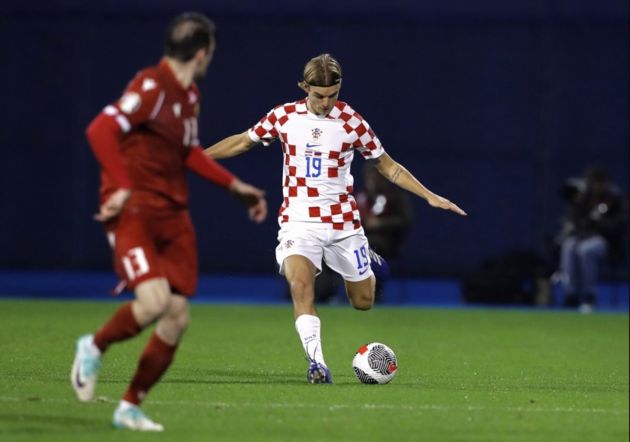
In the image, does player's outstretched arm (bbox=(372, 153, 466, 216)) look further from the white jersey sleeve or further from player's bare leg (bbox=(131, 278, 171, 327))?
player's bare leg (bbox=(131, 278, 171, 327))

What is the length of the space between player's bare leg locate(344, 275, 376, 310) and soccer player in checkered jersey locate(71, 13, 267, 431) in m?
3.30

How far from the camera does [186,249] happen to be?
25.6 ft

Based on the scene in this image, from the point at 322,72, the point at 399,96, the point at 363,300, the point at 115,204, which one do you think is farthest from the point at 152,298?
the point at 399,96

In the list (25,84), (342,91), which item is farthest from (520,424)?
(25,84)

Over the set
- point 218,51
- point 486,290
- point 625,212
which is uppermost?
point 218,51

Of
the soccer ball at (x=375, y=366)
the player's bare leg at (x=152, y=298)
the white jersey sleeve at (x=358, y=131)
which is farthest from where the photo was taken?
the white jersey sleeve at (x=358, y=131)

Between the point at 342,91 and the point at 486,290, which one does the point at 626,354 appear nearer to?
the point at 486,290

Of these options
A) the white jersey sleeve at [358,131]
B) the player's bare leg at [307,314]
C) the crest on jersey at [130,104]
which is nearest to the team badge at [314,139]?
the white jersey sleeve at [358,131]

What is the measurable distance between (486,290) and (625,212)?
2.22 m

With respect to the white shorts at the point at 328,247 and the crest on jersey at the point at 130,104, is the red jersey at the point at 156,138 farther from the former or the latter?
the white shorts at the point at 328,247

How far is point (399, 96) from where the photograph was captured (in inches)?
888

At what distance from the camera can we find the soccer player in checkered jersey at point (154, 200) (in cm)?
755

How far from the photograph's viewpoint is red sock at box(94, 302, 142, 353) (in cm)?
774

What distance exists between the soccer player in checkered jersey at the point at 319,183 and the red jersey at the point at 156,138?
8.94 ft
